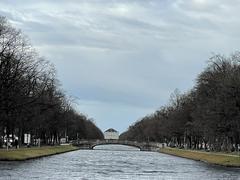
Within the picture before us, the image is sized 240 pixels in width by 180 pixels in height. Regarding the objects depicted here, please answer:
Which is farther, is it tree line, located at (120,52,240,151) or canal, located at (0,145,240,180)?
tree line, located at (120,52,240,151)

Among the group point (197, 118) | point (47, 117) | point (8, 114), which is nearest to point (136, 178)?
point (8, 114)

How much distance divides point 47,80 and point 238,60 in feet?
110

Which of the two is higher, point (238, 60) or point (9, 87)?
point (238, 60)

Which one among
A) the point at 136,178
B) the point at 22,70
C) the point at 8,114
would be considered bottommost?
the point at 136,178

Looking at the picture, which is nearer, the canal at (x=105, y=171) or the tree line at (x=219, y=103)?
the canal at (x=105, y=171)

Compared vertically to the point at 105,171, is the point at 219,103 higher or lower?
higher

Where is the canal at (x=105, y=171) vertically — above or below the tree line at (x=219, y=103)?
below

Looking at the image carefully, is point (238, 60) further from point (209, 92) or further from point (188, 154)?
point (188, 154)

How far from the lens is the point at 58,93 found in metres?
140

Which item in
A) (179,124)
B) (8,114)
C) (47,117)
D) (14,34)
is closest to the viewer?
(14,34)

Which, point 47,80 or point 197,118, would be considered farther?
point 197,118

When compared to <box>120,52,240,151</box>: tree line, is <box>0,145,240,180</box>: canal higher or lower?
lower

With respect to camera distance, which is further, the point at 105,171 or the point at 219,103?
the point at 219,103

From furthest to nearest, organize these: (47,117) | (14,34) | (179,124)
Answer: (179,124) → (47,117) → (14,34)
